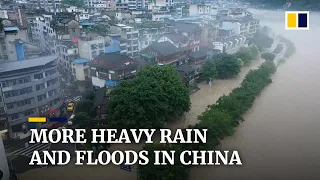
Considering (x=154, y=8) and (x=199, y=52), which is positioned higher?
(x=154, y=8)

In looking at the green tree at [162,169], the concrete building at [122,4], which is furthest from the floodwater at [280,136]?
the concrete building at [122,4]

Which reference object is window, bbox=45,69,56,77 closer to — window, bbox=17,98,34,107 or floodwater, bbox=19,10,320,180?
window, bbox=17,98,34,107

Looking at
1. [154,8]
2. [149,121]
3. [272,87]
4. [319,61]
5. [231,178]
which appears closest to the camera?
[231,178]

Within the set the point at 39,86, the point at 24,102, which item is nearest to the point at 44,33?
the point at 39,86

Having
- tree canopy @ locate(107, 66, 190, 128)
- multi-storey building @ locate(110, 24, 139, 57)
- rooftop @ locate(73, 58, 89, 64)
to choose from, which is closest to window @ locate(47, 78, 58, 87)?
tree canopy @ locate(107, 66, 190, 128)

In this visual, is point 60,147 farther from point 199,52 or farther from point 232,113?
point 199,52

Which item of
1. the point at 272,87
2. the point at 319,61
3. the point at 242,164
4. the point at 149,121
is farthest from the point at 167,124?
the point at 319,61
